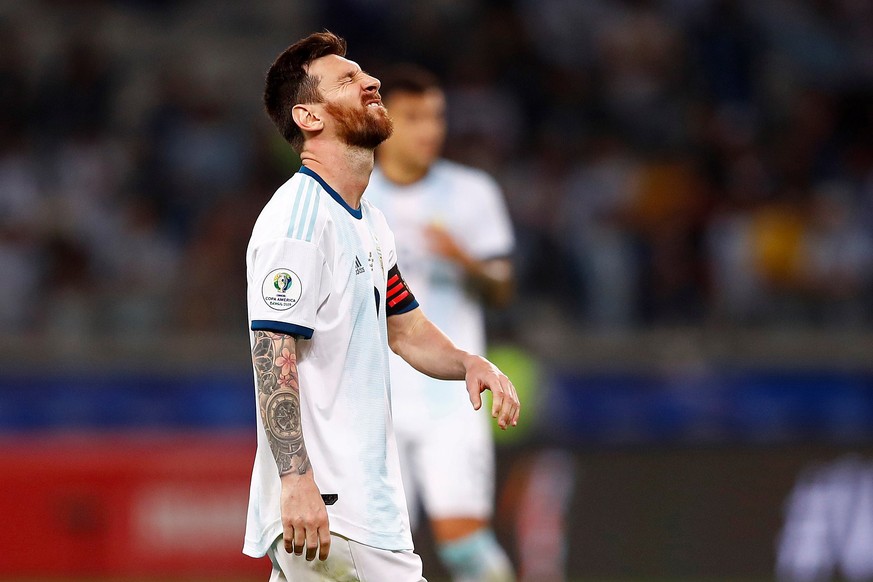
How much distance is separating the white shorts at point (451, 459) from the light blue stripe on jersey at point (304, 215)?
2979 mm

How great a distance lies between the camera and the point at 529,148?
12.6 meters

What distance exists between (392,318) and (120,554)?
6050 mm

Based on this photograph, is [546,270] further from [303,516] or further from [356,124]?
[303,516]

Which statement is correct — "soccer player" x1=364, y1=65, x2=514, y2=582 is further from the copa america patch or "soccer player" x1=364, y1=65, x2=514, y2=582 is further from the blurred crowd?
the blurred crowd

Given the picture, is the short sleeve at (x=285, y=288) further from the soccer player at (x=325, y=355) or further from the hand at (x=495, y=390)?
the hand at (x=495, y=390)

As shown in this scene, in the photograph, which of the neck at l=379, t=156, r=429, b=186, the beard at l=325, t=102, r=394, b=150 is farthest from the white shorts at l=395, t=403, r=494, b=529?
the beard at l=325, t=102, r=394, b=150

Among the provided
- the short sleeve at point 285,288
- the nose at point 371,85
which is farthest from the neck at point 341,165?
the short sleeve at point 285,288

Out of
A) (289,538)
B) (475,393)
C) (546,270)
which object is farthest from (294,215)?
(546,270)

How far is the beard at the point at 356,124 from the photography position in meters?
3.71

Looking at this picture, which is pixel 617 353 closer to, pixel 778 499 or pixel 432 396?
pixel 778 499

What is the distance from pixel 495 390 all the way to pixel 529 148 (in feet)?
30.0

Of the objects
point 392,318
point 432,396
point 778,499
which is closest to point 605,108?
Result: point 778,499

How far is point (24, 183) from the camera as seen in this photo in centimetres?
1175

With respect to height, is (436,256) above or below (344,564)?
above
